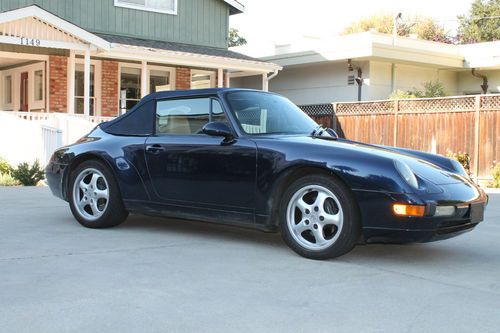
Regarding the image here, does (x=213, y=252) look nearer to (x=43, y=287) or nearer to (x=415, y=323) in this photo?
(x=43, y=287)

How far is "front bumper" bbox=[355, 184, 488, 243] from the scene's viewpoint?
477 centimetres

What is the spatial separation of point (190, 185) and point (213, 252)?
0.74 meters

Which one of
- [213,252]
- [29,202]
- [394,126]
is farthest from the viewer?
[394,126]

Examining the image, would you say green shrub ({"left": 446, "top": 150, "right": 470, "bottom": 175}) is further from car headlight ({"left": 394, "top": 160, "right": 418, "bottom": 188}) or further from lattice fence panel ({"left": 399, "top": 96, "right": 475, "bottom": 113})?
car headlight ({"left": 394, "top": 160, "right": 418, "bottom": 188})

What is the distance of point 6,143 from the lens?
1452cm

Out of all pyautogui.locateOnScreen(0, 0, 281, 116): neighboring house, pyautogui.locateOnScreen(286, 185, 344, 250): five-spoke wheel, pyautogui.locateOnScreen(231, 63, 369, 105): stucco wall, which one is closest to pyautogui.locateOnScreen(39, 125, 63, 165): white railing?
pyautogui.locateOnScreen(0, 0, 281, 116): neighboring house

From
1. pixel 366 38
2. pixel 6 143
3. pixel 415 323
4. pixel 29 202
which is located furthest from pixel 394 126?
pixel 415 323

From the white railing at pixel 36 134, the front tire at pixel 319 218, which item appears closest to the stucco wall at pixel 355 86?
the white railing at pixel 36 134

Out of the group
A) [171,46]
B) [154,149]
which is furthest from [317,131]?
[171,46]

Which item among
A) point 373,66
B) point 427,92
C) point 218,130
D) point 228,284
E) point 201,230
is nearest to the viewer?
point 228,284

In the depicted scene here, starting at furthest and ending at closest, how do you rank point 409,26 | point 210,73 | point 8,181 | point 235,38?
point 235,38 → point 409,26 → point 210,73 → point 8,181

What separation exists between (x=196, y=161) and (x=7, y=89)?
15080 mm

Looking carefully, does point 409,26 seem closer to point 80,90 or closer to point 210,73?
point 210,73

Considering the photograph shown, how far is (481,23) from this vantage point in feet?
177
